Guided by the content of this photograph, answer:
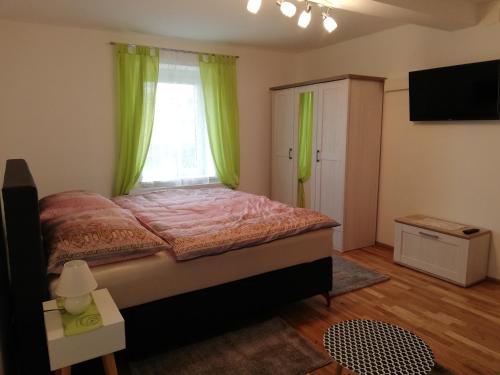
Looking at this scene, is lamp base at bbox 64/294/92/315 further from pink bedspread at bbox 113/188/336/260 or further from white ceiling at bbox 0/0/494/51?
white ceiling at bbox 0/0/494/51

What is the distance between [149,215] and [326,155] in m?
2.23

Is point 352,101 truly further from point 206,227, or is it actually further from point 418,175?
point 206,227

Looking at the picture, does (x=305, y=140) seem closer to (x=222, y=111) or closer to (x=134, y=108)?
(x=222, y=111)

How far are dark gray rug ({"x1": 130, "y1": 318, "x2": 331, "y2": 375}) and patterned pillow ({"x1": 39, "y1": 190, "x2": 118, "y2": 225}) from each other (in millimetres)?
1131

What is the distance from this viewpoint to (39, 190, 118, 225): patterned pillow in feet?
8.45

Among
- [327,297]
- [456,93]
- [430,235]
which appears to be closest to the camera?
[327,297]

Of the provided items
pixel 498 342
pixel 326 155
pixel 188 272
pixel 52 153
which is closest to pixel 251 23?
pixel 326 155

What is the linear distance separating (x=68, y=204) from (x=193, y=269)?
3.88 ft

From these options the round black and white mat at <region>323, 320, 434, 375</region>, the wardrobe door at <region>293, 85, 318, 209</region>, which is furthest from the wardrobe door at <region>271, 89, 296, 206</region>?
the round black and white mat at <region>323, 320, 434, 375</region>

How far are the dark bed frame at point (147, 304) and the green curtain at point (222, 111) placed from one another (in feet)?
7.41

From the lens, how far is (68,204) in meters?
2.74

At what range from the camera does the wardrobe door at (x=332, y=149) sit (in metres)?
4.03

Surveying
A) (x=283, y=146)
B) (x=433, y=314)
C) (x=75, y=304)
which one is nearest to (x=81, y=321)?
(x=75, y=304)

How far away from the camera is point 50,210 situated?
8.72 ft
